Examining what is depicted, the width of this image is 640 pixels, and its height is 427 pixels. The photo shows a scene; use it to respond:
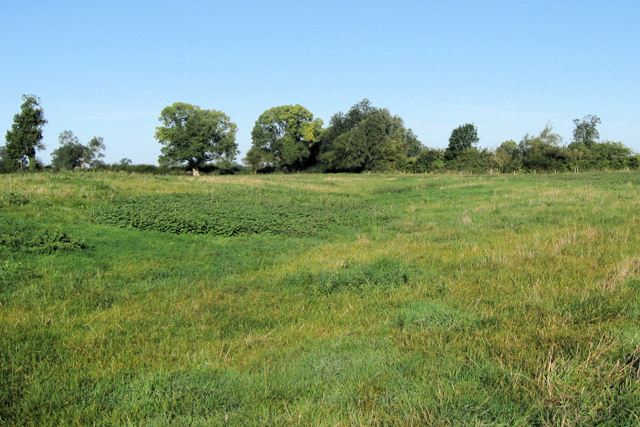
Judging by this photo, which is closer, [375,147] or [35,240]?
[35,240]

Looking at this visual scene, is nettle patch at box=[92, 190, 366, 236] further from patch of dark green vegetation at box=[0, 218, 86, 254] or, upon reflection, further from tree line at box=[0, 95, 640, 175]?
tree line at box=[0, 95, 640, 175]

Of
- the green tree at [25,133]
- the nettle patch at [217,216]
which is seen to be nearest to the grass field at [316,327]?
the nettle patch at [217,216]

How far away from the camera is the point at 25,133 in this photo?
5319 centimetres

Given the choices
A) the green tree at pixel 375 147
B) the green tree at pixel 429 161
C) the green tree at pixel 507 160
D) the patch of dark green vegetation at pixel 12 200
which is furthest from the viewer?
the green tree at pixel 375 147

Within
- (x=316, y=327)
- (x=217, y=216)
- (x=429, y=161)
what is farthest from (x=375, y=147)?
(x=316, y=327)

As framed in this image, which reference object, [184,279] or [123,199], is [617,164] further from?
[184,279]

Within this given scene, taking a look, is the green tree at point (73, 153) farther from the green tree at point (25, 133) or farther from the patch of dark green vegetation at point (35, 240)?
the patch of dark green vegetation at point (35, 240)

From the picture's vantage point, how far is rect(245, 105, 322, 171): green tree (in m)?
86.9

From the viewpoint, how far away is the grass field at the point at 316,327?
12.7 feet

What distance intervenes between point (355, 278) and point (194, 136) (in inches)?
2838

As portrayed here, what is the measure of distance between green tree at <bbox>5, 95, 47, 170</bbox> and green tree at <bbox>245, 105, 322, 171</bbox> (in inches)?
1520

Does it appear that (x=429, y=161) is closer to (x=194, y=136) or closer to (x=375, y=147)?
(x=375, y=147)

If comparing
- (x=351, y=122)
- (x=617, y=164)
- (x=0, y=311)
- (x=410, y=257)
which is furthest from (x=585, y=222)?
(x=351, y=122)

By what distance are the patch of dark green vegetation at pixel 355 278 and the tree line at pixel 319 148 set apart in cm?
5577
